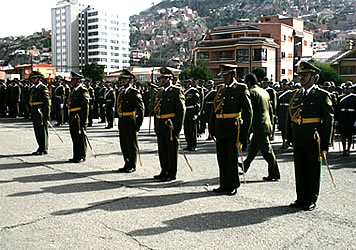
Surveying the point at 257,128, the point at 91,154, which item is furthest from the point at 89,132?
the point at 257,128

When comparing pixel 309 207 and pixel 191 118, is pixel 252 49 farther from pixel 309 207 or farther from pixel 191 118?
pixel 309 207

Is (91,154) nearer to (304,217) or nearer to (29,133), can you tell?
(29,133)

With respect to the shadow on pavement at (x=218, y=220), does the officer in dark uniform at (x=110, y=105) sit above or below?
above

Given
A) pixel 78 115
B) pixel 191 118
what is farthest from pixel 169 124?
pixel 191 118

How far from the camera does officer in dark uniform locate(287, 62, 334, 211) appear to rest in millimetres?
5824

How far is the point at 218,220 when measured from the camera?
214 inches

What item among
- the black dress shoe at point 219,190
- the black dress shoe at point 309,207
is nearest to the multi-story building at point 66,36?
the black dress shoe at point 219,190

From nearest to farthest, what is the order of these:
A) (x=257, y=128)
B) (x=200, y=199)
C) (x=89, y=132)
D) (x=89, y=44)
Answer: (x=200, y=199) → (x=257, y=128) → (x=89, y=132) → (x=89, y=44)

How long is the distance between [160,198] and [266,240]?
7.32 ft

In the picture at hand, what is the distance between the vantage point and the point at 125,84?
28.5 ft

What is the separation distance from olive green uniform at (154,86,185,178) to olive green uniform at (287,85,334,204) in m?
2.49

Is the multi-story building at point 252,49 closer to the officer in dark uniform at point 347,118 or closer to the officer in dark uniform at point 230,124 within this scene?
the officer in dark uniform at point 347,118

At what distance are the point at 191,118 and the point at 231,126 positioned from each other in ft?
16.8

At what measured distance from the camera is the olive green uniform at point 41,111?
10.5 m
